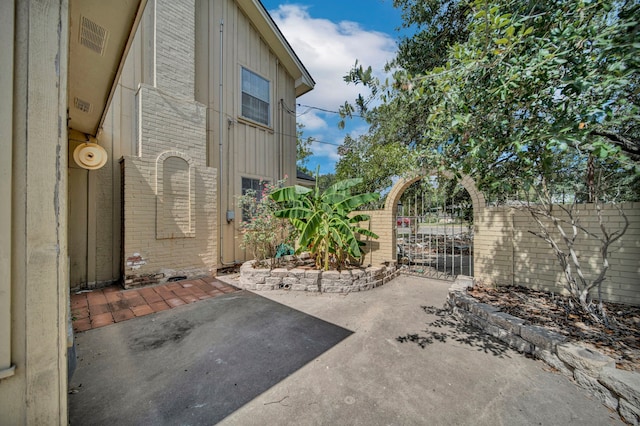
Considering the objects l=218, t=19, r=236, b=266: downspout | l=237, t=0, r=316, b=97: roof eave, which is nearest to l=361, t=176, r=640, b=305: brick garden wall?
l=218, t=19, r=236, b=266: downspout

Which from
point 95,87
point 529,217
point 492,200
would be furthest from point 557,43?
point 95,87

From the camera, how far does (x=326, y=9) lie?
303 inches

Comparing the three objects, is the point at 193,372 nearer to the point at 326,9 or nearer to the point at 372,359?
the point at 372,359

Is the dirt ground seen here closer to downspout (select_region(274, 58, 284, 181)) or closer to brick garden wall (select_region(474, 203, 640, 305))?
brick garden wall (select_region(474, 203, 640, 305))

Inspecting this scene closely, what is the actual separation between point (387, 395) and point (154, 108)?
24.8ft

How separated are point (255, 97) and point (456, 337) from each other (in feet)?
30.0

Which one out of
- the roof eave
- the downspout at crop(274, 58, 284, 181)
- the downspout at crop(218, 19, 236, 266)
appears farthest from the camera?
the downspout at crop(274, 58, 284, 181)

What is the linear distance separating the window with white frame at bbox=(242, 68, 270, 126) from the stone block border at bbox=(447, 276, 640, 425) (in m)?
8.42

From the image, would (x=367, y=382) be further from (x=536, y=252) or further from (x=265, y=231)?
(x=265, y=231)

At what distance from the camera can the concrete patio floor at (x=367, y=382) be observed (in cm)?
218

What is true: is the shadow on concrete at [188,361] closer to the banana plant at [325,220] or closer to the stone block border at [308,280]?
the stone block border at [308,280]

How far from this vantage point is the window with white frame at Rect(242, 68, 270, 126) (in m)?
8.45

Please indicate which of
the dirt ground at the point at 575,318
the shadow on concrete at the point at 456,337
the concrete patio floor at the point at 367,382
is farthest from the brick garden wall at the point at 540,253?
the concrete patio floor at the point at 367,382

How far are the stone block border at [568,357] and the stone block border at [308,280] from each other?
84.8 inches
